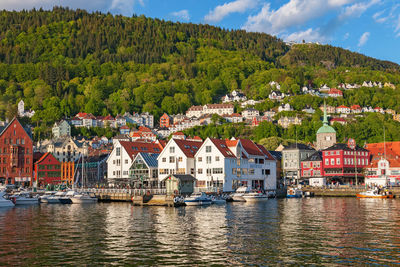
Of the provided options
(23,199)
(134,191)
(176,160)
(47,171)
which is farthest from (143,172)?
(47,171)

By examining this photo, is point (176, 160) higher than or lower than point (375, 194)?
higher

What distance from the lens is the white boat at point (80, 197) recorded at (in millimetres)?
80000

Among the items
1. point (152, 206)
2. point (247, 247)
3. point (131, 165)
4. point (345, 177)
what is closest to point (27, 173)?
point (131, 165)

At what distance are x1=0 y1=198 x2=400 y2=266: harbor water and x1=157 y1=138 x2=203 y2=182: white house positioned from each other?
119 feet

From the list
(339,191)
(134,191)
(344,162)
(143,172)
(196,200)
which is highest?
(344,162)

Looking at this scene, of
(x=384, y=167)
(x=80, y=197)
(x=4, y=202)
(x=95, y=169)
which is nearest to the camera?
(x=4, y=202)

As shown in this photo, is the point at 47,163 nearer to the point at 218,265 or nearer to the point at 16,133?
the point at 16,133

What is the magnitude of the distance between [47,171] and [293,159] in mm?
65521

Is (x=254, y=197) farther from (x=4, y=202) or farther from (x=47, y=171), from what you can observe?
(x=47, y=171)

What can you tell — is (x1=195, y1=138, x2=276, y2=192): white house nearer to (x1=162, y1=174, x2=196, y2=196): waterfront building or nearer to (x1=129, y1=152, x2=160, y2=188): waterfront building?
(x1=162, y1=174, x2=196, y2=196): waterfront building

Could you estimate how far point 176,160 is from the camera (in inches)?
3538

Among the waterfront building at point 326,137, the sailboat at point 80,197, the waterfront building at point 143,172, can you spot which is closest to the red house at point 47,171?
the waterfront building at point 143,172

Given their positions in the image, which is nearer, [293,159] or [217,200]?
[217,200]

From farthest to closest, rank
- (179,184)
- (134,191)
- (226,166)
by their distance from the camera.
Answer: (226,166), (134,191), (179,184)
